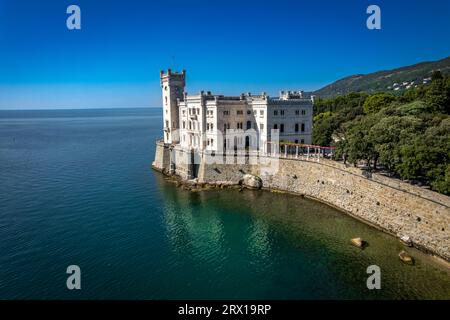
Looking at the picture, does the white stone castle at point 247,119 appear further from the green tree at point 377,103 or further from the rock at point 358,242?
the rock at point 358,242

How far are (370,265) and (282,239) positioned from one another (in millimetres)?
9064

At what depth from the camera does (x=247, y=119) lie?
188 ft

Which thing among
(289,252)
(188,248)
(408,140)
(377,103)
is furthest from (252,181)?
(377,103)

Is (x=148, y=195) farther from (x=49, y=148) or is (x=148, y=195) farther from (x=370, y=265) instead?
(x=49, y=148)

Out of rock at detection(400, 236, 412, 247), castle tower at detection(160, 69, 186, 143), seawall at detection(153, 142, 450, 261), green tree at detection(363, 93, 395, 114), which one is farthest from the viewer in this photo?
green tree at detection(363, 93, 395, 114)

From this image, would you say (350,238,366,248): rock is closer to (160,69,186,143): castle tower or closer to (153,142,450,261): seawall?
(153,142,450,261): seawall

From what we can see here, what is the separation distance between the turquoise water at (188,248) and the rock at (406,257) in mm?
692

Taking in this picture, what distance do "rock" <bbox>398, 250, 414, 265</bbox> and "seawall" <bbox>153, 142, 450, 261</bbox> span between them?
8.13 feet

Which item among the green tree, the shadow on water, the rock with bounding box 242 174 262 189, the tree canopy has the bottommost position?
the shadow on water

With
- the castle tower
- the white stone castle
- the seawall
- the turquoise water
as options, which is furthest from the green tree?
the castle tower

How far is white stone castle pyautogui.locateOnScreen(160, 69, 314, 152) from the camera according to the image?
54875 mm

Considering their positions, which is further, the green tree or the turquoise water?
the green tree

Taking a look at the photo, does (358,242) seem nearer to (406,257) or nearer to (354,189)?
(406,257)

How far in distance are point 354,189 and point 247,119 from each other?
23472 millimetres
